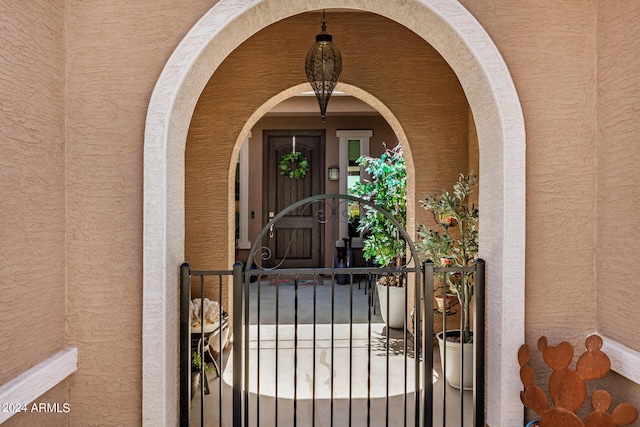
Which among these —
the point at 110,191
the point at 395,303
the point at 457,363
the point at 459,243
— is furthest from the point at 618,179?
the point at 395,303

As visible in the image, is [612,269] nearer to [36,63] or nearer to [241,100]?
[36,63]

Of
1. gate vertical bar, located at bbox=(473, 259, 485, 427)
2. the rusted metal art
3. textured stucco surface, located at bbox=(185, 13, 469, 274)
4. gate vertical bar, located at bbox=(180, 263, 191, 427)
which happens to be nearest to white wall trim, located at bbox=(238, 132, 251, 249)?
textured stucco surface, located at bbox=(185, 13, 469, 274)

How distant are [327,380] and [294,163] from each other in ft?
16.2

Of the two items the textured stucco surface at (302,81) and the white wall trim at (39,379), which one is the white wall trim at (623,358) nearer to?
the textured stucco surface at (302,81)

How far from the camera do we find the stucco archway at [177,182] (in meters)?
2.07

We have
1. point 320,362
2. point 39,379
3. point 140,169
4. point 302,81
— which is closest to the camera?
point 39,379

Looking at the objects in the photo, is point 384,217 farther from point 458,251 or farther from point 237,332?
point 237,332

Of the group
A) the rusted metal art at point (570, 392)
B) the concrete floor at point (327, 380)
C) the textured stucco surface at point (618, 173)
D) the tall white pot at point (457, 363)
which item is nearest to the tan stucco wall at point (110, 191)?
the concrete floor at point (327, 380)

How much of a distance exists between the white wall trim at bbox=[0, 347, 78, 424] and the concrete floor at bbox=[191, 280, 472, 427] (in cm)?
68

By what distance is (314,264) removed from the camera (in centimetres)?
802

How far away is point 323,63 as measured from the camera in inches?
133

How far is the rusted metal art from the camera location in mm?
1812

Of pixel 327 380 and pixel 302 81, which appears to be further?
pixel 302 81

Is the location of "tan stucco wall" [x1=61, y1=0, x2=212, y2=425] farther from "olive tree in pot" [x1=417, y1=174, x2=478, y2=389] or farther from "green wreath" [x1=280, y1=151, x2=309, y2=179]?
"green wreath" [x1=280, y1=151, x2=309, y2=179]
